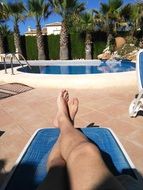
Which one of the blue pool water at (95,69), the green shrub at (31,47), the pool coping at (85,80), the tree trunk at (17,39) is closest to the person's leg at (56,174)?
the pool coping at (85,80)

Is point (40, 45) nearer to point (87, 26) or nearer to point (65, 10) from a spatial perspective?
point (65, 10)

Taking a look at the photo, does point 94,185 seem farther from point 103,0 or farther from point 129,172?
point 103,0

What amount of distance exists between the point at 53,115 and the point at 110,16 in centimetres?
1357

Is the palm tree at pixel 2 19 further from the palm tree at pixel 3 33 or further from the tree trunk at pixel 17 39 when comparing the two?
the tree trunk at pixel 17 39

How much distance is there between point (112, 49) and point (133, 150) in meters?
14.6

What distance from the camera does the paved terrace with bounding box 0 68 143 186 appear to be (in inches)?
141

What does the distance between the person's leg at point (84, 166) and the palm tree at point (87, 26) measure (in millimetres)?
16416

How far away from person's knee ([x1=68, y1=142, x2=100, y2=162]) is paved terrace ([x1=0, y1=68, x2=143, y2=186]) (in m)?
1.56

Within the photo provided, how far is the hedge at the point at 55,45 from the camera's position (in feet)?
61.8

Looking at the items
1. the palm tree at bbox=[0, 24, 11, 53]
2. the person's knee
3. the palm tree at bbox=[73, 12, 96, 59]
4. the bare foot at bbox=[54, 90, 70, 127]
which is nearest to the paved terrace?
the bare foot at bbox=[54, 90, 70, 127]

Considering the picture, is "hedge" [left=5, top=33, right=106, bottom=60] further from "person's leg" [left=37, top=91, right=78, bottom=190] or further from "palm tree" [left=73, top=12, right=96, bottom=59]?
"person's leg" [left=37, top=91, right=78, bottom=190]

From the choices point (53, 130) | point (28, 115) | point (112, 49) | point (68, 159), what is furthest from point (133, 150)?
point (112, 49)

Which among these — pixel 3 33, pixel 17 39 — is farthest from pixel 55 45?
pixel 3 33

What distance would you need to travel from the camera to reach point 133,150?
11.2 ft
